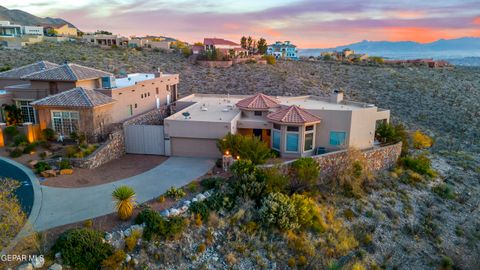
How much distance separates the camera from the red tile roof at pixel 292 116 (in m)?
23.3

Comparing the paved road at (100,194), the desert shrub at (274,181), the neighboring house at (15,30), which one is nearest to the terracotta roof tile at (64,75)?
the paved road at (100,194)

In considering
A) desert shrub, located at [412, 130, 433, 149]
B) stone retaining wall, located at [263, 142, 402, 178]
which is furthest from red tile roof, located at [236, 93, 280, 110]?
desert shrub, located at [412, 130, 433, 149]

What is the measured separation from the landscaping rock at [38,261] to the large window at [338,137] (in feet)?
61.2

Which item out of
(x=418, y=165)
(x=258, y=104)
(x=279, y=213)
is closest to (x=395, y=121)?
(x=418, y=165)

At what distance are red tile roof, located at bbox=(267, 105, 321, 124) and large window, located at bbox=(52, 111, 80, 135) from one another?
12.9 meters

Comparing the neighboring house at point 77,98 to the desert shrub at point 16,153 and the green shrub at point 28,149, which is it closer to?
the green shrub at point 28,149

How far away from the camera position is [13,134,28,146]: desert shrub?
22.9 meters

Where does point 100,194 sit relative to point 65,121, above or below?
below

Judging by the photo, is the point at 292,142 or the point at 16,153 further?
the point at 292,142

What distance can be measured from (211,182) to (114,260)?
6.94 meters

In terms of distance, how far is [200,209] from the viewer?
1623 cm

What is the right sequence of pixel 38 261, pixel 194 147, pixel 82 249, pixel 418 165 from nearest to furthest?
pixel 38 261 < pixel 82 249 < pixel 194 147 < pixel 418 165

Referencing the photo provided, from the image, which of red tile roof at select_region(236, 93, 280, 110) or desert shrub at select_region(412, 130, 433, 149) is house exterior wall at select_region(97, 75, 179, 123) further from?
desert shrub at select_region(412, 130, 433, 149)

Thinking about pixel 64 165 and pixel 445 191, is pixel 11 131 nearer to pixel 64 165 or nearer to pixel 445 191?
pixel 64 165
